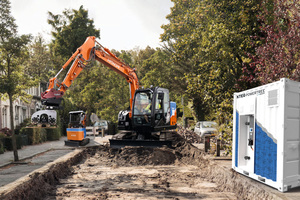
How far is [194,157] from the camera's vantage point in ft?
46.3

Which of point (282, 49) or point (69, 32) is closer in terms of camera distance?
point (282, 49)

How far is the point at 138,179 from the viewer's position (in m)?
10.2

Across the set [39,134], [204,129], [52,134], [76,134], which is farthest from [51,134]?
[204,129]

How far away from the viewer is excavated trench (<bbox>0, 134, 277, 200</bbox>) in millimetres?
7941

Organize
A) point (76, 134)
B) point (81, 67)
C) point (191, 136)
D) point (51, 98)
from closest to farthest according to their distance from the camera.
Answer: point (51, 98) → point (81, 67) → point (76, 134) → point (191, 136)

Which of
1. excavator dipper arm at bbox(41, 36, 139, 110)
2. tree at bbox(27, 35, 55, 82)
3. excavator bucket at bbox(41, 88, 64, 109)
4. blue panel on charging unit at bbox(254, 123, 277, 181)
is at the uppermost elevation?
tree at bbox(27, 35, 55, 82)

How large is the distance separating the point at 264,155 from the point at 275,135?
0.67 metres

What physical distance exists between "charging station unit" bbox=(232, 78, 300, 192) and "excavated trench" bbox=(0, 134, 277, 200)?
1.45 ft

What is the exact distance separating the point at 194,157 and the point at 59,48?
37.2m

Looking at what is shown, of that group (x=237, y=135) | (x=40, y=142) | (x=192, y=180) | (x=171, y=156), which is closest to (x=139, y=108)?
(x=171, y=156)

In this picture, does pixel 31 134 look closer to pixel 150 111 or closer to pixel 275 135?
pixel 150 111

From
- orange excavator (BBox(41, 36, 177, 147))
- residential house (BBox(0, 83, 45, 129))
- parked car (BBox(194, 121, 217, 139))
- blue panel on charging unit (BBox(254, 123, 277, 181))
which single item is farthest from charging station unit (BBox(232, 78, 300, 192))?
residential house (BBox(0, 83, 45, 129))

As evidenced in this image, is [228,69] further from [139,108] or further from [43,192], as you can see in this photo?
[43,192]

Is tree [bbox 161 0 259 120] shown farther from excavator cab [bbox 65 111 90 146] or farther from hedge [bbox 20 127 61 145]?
hedge [bbox 20 127 61 145]
